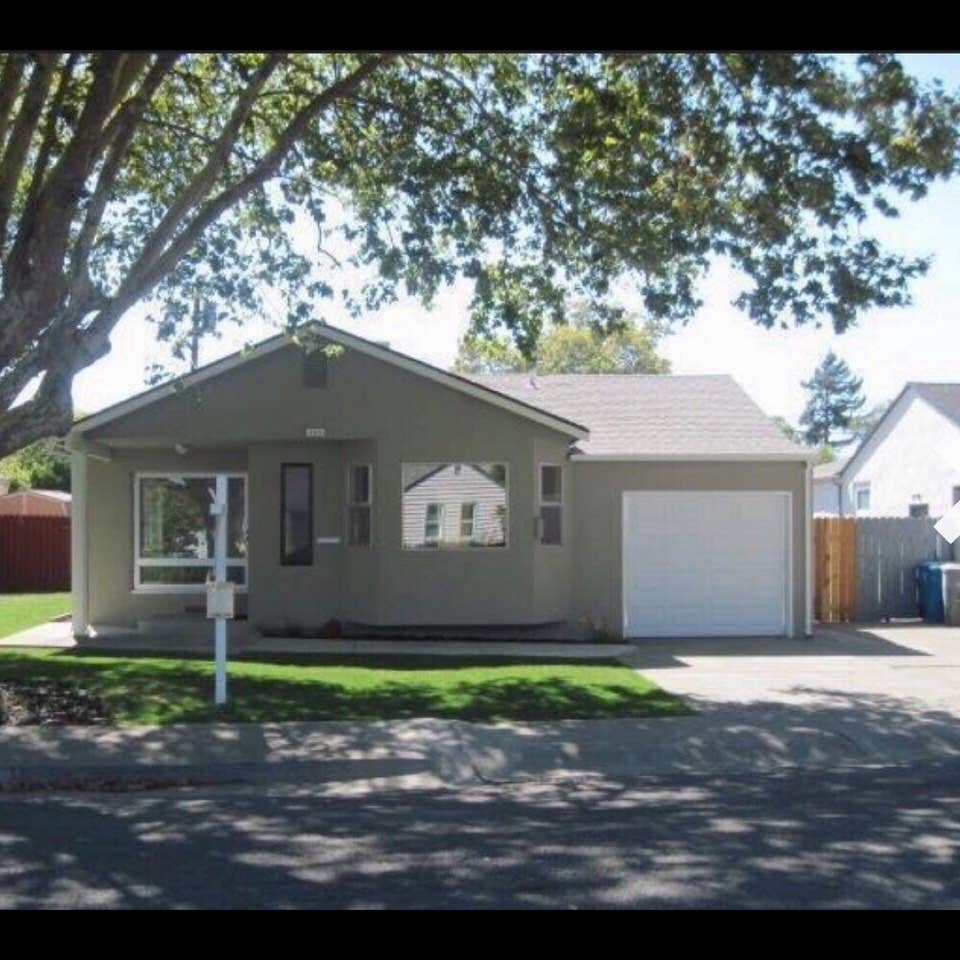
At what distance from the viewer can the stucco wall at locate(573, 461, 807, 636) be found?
2011cm

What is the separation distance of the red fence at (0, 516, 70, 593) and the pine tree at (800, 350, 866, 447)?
63.5 metres

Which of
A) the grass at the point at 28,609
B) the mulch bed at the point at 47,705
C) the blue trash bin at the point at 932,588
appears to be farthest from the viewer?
the blue trash bin at the point at 932,588

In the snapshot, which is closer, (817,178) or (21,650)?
(817,178)

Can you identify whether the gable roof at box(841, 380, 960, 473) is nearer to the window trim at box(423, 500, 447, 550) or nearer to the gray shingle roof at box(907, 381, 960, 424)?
the gray shingle roof at box(907, 381, 960, 424)

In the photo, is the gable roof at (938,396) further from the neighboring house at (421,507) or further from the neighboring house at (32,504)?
the neighboring house at (32,504)

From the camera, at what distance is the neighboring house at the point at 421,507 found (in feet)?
63.0

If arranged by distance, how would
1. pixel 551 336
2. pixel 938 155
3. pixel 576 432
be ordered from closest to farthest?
pixel 938 155 < pixel 576 432 < pixel 551 336

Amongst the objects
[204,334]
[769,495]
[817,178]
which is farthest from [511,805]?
[769,495]

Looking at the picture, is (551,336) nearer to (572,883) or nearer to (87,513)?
(87,513)

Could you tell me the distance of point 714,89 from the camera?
12.5 meters

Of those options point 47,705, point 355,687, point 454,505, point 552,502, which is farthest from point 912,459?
point 47,705

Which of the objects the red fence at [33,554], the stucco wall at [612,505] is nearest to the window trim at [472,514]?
the stucco wall at [612,505]

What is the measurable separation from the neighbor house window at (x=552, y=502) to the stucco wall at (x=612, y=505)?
12.1 inches
